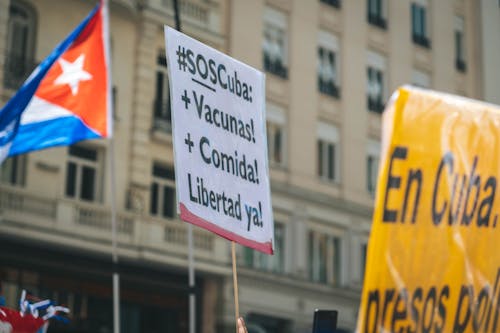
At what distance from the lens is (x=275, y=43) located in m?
28.0

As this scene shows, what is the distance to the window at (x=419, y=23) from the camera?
107ft

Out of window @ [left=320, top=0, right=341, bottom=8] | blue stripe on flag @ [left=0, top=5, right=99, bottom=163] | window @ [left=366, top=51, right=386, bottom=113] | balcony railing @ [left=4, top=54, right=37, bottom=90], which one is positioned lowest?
blue stripe on flag @ [left=0, top=5, right=99, bottom=163]

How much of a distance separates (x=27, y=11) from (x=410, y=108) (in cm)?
1905

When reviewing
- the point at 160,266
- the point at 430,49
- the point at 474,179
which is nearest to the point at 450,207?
the point at 474,179

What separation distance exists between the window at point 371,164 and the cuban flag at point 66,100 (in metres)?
16.6

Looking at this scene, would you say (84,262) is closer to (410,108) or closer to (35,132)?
(35,132)

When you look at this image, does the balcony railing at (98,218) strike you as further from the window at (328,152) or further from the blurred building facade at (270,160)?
the window at (328,152)

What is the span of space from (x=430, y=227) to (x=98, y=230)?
18.3m

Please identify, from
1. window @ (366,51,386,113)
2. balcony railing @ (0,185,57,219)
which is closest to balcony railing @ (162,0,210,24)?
balcony railing @ (0,185,57,219)

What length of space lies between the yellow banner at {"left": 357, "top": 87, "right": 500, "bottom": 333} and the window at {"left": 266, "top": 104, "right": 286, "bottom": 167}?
2304cm

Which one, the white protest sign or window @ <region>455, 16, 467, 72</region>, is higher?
window @ <region>455, 16, 467, 72</region>

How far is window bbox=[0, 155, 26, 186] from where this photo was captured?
69.8 ft

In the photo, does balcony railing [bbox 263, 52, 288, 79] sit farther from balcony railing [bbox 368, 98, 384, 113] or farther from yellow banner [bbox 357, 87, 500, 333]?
yellow banner [bbox 357, 87, 500, 333]

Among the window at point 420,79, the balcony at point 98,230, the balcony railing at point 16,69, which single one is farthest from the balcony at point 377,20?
the balcony railing at point 16,69
